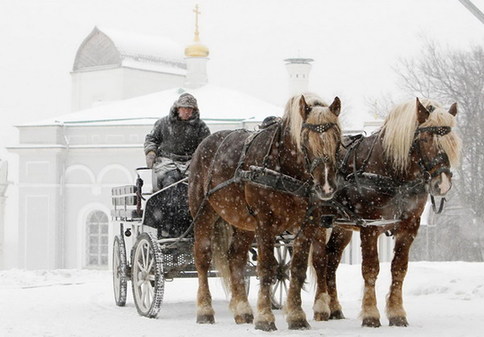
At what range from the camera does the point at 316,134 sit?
290 inches

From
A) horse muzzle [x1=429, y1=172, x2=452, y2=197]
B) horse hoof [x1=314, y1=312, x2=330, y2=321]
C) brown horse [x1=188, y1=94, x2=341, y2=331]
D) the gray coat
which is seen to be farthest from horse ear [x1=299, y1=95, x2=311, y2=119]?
the gray coat

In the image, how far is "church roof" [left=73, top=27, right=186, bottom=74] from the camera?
1660 inches

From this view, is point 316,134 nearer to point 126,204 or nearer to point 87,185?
point 126,204

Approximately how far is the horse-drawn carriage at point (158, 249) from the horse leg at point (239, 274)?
45 centimetres

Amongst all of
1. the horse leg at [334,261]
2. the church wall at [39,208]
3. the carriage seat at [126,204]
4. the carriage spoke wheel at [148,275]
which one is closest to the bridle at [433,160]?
the horse leg at [334,261]

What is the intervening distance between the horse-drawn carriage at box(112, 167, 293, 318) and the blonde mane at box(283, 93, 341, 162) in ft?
6.45

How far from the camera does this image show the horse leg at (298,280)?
7.77m

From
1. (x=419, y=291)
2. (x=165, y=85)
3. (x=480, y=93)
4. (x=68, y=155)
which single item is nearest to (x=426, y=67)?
(x=480, y=93)

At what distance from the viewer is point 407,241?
806 cm

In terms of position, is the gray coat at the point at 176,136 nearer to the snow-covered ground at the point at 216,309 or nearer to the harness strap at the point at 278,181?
the snow-covered ground at the point at 216,309

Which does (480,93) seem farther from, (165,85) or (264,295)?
(264,295)

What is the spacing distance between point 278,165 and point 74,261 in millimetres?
23496

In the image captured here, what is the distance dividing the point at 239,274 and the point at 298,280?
1.03 m

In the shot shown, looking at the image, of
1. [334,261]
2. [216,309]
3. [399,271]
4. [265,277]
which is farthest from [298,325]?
[216,309]
